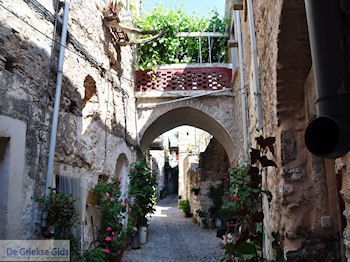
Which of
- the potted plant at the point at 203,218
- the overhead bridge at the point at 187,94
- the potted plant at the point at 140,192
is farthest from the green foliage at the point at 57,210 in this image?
the potted plant at the point at 203,218

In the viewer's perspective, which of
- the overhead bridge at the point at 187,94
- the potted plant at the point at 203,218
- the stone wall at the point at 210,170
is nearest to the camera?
the overhead bridge at the point at 187,94

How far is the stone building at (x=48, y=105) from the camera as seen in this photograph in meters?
3.13

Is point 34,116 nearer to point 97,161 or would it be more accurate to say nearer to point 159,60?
point 97,161

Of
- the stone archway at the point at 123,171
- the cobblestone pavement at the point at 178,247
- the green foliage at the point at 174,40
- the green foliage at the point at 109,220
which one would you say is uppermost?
the green foliage at the point at 174,40

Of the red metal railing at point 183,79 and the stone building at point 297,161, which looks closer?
the stone building at point 297,161

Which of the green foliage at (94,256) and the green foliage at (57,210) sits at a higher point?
the green foliage at (57,210)

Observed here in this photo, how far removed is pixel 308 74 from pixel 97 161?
3.91 metres

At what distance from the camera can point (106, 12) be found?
6062 millimetres

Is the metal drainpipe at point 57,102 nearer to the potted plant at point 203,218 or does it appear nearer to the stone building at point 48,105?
the stone building at point 48,105

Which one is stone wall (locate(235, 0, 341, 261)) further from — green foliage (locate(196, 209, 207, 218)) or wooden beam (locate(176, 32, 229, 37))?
green foliage (locate(196, 209, 207, 218))

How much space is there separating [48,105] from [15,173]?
3.26 ft

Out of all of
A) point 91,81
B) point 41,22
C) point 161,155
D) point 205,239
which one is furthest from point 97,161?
point 161,155

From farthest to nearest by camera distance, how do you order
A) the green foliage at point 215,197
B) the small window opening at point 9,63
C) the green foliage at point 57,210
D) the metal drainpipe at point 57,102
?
1. the green foliage at point 215,197
2. the metal drainpipe at point 57,102
3. the green foliage at point 57,210
4. the small window opening at point 9,63

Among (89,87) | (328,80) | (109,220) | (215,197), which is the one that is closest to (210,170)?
(215,197)
